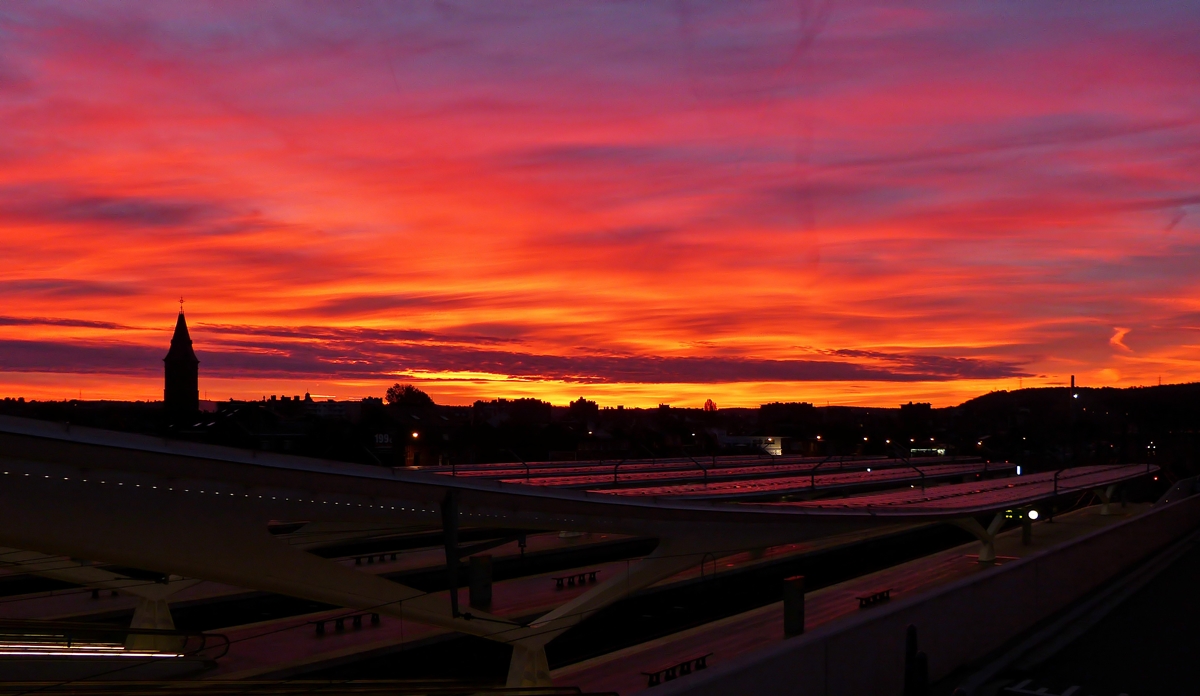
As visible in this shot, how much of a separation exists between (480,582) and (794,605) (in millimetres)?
8663

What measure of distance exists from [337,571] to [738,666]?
862cm

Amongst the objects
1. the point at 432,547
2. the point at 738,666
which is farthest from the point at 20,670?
the point at 432,547

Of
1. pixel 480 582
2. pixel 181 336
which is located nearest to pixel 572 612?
pixel 480 582

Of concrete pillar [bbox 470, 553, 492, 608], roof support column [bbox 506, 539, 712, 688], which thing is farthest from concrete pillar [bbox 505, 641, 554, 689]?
concrete pillar [bbox 470, 553, 492, 608]

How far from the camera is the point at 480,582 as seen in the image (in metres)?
26.2

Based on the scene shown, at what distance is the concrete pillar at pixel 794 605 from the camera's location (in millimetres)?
22500

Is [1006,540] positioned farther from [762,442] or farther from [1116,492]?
[762,442]

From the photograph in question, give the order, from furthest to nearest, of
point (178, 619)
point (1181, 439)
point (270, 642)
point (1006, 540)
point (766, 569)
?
point (1181, 439), point (1006, 540), point (766, 569), point (178, 619), point (270, 642)

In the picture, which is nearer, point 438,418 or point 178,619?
point 178,619

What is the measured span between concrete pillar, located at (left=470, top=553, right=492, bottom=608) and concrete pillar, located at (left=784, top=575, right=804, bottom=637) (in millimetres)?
8271

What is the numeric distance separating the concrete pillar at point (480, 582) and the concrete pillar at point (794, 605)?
8271 millimetres

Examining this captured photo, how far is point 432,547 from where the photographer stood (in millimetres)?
39188

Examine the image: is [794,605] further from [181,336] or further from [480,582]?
[181,336]

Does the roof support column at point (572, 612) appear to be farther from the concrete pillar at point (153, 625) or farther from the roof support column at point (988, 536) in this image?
the roof support column at point (988, 536)
